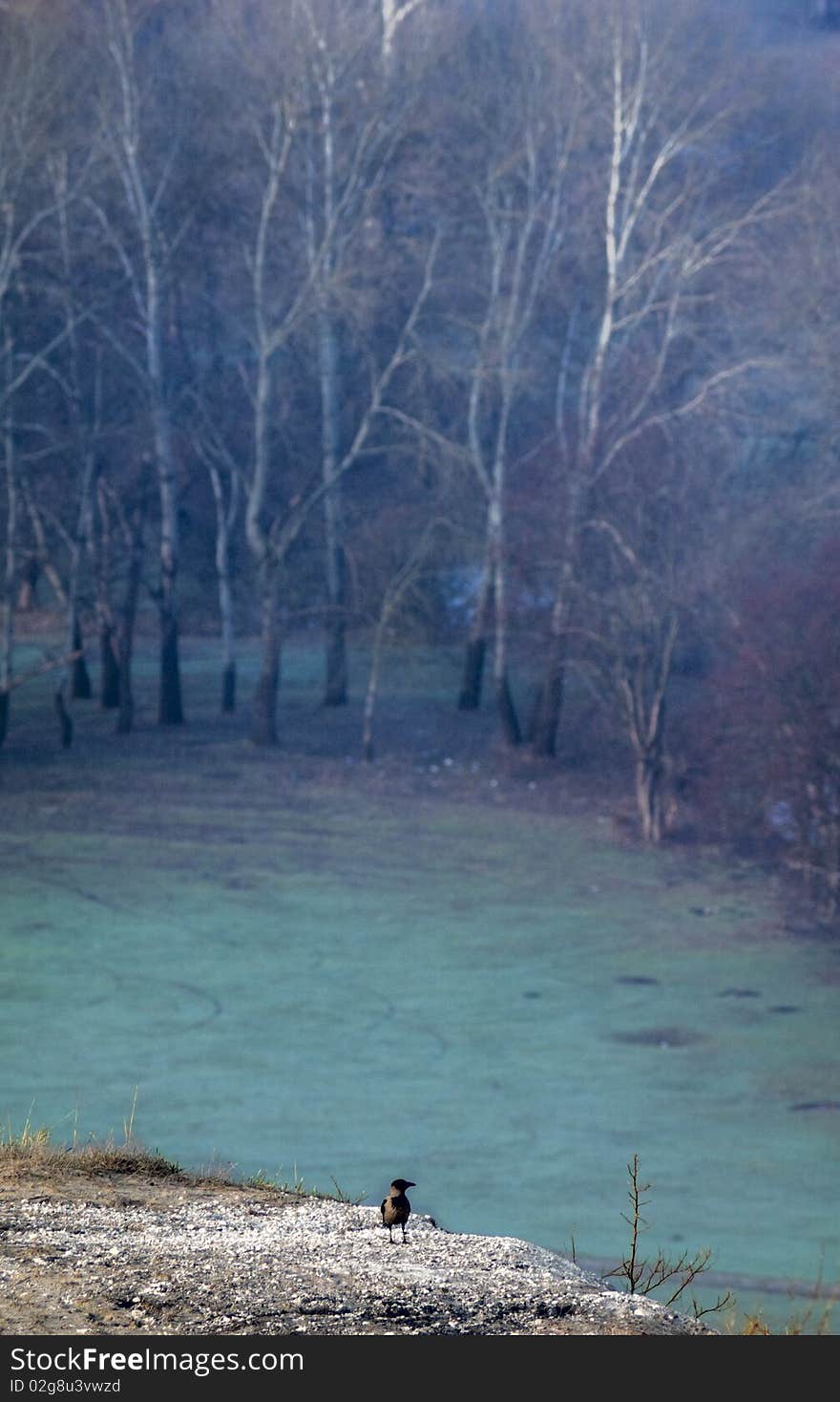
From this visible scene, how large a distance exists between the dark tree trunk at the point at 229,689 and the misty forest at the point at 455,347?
57cm

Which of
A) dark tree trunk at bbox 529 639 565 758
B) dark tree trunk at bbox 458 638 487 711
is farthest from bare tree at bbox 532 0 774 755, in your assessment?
dark tree trunk at bbox 458 638 487 711

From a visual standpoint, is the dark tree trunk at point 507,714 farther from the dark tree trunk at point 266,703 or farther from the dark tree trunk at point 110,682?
the dark tree trunk at point 110,682

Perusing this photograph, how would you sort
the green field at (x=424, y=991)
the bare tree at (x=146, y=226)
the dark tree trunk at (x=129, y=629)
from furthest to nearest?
1. the dark tree trunk at (x=129, y=629)
2. the bare tree at (x=146, y=226)
3. the green field at (x=424, y=991)

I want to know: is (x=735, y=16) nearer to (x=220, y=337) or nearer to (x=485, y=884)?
(x=220, y=337)

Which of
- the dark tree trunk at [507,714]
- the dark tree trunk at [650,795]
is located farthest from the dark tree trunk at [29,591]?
the dark tree trunk at [650,795]

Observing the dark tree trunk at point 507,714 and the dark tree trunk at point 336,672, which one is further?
the dark tree trunk at point 336,672

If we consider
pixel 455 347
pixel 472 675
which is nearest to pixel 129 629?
pixel 472 675

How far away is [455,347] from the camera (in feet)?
103

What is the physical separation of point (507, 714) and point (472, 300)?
789cm

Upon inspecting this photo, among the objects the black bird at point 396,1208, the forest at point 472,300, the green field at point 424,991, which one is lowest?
the green field at point 424,991

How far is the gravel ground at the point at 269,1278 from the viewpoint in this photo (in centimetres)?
436

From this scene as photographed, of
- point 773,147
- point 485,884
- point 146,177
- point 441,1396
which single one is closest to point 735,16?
point 773,147

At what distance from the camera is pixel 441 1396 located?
3742 millimetres

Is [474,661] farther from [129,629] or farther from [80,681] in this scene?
[80,681]
